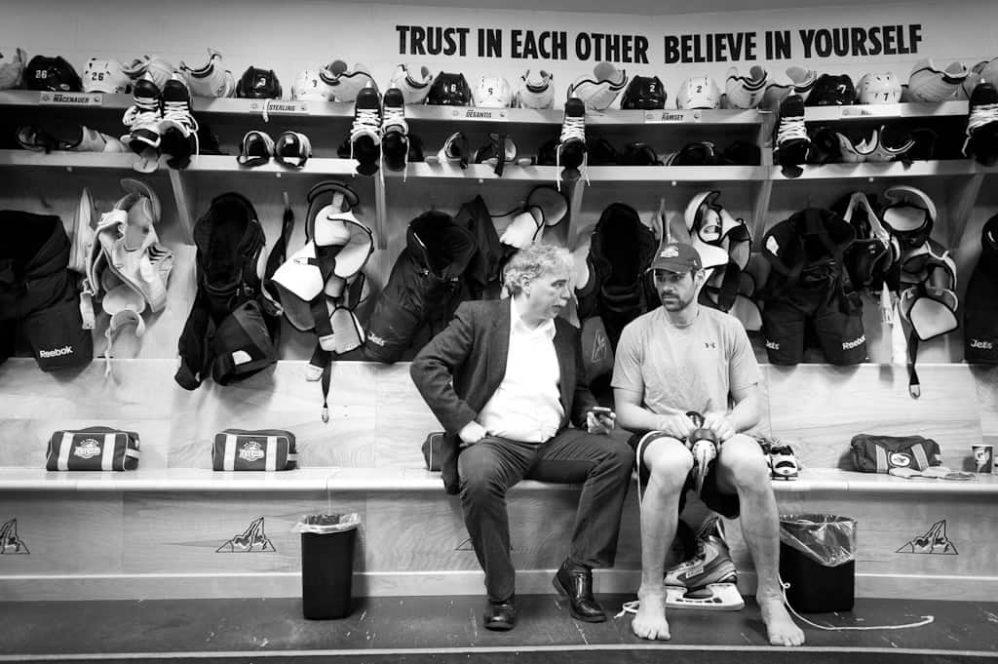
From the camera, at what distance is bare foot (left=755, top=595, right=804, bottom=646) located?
2.09 m

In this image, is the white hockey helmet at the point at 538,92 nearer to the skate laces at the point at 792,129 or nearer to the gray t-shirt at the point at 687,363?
the skate laces at the point at 792,129

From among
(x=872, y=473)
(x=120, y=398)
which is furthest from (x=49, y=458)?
(x=872, y=473)

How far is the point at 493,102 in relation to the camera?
3.27 metres

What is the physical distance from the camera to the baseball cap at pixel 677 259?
8.23 feet

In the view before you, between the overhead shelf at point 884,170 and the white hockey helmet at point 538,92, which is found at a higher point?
the white hockey helmet at point 538,92

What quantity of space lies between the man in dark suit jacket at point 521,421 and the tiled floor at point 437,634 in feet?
0.64

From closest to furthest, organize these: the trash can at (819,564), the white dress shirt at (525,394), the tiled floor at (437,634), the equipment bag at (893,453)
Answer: the tiled floor at (437,634) → the trash can at (819,564) → the white dress shirt at (525,394) → the equipment bag at (893,453)

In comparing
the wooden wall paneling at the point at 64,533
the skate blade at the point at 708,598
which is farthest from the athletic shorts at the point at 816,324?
the wooden wall paneling at the point at 64,533

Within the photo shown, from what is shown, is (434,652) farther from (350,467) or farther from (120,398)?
(120,398)

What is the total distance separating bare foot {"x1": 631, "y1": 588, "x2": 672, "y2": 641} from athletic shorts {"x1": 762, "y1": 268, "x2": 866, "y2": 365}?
1.57 metres

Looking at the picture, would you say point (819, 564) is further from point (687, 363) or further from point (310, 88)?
point (310, 88)

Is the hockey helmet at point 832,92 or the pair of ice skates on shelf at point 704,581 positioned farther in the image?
the hockey helmet at point 832,92

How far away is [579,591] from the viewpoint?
2.35m

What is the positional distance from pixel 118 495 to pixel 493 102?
2384 millimetres
